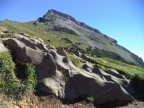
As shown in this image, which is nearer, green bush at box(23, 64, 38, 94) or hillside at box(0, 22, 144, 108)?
hillside at box(0, 22, 144, 108)

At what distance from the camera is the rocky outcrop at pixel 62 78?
32.7 meters

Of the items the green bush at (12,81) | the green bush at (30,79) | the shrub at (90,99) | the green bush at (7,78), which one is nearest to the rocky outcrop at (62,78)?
the shrub at (90,99)

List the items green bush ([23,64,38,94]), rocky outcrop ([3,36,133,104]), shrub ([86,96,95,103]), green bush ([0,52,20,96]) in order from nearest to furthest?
green bush ([0,52,20,96]) → green bush ([23,64,38,94]) → rocky outcrop ([3,36,133,104]) → shrub ([86,96,95,103])

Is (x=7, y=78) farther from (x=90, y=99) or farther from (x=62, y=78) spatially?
(x=90, y=99)

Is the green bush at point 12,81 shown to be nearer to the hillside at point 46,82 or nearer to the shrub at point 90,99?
the hillside at point 46,82

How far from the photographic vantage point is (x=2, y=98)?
88.4 feet

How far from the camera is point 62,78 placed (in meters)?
33.9

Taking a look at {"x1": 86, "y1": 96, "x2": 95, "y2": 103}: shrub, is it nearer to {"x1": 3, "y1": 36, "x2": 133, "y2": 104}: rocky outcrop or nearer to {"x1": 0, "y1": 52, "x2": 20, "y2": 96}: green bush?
{"x1": 3, "y1": 36, "x2": 133, "y2": 104}: rocky outcrop

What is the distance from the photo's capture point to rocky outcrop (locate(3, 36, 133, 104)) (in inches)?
1286

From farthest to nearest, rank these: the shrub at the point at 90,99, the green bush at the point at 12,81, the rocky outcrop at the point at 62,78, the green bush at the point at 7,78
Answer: the shrub at the point at 90,99 < the rocky outcrop at the point at 62,78 < the green bush at the point at 12,81 < the green bush at the point at 7,78

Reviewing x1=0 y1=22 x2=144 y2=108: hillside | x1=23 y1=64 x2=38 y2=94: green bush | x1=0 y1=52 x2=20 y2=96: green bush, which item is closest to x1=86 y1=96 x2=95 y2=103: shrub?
x1=0 y1=22 x2=144 y2=108: hillside

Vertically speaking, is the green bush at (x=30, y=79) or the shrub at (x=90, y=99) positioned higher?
the green bush at (x=30, y=79)

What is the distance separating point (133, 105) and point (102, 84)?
12.9 ft

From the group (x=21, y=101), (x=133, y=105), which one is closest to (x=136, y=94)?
(x=133, y=105)
